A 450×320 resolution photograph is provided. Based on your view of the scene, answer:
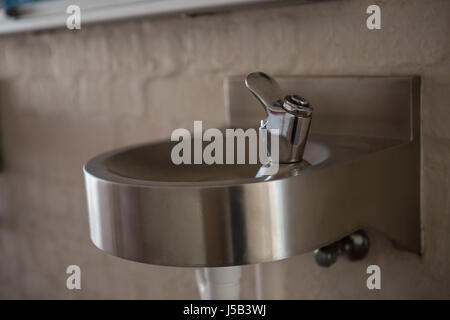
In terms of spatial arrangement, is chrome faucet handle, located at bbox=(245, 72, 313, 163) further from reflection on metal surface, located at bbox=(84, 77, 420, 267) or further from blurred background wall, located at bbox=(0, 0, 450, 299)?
blurred background wall, located at bbox=(0, 0, 450, 299)

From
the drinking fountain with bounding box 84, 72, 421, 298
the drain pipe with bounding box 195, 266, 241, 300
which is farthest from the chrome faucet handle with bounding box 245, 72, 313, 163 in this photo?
the drain pipe with bounding box 195, 266, 241, 300

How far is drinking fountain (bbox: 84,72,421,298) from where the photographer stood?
478 mm

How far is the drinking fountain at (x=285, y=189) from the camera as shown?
18.8 inches

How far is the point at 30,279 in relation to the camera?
132 cm

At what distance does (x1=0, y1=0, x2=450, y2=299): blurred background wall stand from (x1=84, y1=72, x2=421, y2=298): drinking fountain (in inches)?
1.2

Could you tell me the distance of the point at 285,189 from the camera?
479mm

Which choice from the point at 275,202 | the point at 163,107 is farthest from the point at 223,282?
the point at 163,107

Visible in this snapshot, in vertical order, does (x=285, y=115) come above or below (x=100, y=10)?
below

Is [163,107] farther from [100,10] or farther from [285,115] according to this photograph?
[285,115]

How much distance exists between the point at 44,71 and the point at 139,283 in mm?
483

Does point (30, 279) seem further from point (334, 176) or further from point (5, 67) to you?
point (334, 176)

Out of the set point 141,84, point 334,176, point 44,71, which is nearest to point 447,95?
point 334,176

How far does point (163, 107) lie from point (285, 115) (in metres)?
0.44

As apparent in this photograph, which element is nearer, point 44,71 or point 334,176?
point 334,176
